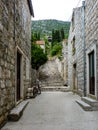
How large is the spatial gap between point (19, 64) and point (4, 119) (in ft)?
17.3

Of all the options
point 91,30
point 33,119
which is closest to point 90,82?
point 91,30

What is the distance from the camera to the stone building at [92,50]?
31.3ft

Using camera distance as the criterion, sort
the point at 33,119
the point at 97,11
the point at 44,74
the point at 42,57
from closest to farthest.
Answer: the point at 33,119
the point at 97,11
the point at 42,57
the point at 44,74

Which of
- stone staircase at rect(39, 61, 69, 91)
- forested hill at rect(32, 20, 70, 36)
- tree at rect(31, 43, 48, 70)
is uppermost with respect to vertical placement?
forested hill at rect(32, 20, 70, 36)

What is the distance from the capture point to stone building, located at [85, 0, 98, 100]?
956 centimetres

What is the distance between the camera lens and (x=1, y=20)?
602cm

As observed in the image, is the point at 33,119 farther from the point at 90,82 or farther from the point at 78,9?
the point at 78,9

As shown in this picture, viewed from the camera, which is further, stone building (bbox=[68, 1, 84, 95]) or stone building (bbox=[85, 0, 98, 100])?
stone building (bbox=[68, 1, 84, 95])

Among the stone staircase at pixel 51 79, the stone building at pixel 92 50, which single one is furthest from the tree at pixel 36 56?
the stone building at pixel 92 50

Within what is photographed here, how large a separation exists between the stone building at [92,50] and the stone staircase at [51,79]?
9792 mm

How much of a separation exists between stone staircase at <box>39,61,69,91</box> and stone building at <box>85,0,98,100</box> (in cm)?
979

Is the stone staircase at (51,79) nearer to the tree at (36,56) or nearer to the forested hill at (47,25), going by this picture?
the tree at (36,56)

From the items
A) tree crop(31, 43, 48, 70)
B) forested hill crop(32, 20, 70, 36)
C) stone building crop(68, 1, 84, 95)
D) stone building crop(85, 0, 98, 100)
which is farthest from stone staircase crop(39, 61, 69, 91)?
forested hill crop(32, 20, 70, 36)

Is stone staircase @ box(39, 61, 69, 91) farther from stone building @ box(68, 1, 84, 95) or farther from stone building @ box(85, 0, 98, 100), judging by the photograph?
stone building @ box(85, 0, 98, 100)
